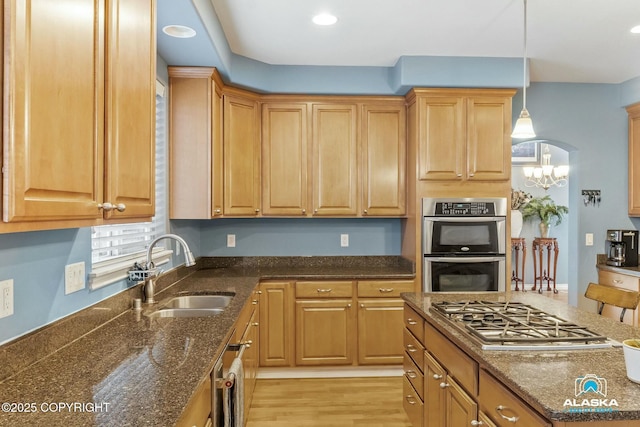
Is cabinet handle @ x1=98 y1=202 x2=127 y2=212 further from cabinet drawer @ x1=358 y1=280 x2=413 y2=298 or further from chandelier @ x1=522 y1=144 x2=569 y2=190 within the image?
chandelier @ x1=522 y1=144 x2=569 y2=190

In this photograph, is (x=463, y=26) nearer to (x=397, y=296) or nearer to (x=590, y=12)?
(x=590, y=12)

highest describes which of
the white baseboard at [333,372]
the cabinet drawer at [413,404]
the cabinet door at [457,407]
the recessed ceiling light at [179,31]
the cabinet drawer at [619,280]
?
the recessed ceiling light at [179,31]

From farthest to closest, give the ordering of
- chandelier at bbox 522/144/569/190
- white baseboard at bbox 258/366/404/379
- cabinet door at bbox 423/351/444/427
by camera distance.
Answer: chandelier at bbox 522/144/569/190
white baseboard at bbox 258/366/404/379
cabinet door at bbox 423/351/444/427

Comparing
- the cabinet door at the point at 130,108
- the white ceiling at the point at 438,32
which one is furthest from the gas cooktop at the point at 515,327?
the white ceiling at the point at 438,32

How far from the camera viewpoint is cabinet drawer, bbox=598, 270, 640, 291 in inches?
149

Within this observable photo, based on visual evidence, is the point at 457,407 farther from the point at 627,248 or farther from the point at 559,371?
the point at 627,248

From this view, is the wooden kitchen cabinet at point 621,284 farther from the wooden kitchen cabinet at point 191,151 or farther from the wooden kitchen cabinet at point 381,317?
the wooden kitchen cabinet at point 191,151

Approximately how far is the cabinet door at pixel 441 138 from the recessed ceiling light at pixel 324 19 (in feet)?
3.70

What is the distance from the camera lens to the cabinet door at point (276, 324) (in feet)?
12.1

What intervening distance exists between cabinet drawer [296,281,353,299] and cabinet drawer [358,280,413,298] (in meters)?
0.11

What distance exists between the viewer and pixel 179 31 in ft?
8.63

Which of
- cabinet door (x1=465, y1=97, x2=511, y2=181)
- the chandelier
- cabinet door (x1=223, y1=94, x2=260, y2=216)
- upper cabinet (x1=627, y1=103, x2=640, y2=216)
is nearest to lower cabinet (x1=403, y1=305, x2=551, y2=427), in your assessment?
cabinet door (x1=465, y1=97, x2=511, y2=181)

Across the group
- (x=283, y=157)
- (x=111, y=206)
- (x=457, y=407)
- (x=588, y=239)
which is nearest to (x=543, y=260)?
(x=588, y=239)

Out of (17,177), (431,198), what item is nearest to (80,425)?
(17,177)
